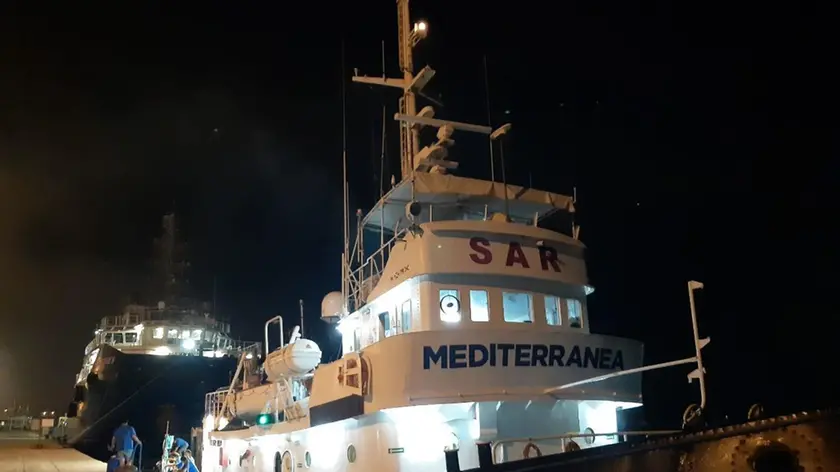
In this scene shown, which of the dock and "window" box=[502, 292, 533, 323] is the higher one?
"window" box=[502, 292, 533, 323]

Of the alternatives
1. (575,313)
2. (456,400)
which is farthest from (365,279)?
(456,400)

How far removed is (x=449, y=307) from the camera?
1123 centimetres

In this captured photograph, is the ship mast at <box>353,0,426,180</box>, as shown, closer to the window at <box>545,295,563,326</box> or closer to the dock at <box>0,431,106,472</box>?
the window at <box>545,295,563,326</box>

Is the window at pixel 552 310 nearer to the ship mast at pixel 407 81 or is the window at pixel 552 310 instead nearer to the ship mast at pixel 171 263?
the ship mast at pixel 407 81

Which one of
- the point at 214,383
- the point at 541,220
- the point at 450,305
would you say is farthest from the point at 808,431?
the point at 214,383

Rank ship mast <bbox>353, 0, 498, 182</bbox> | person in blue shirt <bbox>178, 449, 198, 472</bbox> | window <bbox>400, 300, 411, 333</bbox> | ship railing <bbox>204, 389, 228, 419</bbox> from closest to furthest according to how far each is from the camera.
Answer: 1. window <bbox>400, 300, 411, 333</bbox>
2. ship mast <bbox>353, 0, 498, 182</bbox>
3. person in blue shirt <bbox>178, 449, 198, 472</bbox>
4. ship railing <bbox>204, 389, 228, 419</bbox>

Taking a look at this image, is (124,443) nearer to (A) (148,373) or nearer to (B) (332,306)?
(B) (332,306)

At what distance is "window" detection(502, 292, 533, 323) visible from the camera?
11758 mm

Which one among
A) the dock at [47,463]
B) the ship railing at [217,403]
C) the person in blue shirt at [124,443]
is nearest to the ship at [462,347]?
the person in blue shirt at [124,443]

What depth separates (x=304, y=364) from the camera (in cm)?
1398

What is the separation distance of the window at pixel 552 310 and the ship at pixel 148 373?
32589 mm

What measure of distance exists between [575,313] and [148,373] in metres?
36.4

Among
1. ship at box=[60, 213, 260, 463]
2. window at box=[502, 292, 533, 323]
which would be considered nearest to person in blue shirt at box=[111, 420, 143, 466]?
window at box=[502, 292, 533, 323]

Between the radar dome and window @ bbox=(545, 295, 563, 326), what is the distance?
17.4ft
